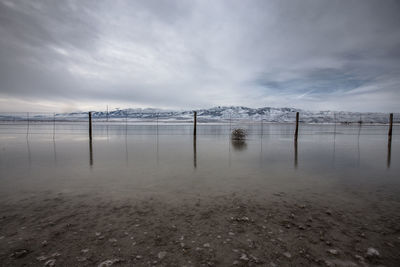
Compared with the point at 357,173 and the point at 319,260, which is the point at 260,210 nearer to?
the point at 319,260

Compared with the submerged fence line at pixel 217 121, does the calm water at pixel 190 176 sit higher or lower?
lower

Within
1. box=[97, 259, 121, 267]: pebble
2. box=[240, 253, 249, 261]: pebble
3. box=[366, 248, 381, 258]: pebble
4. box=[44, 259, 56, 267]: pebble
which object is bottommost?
box=[240, 253, 249, 261]: pebble

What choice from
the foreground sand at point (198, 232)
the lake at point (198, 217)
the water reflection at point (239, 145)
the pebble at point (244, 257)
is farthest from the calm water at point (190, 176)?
the water reflection at point (239, 145)

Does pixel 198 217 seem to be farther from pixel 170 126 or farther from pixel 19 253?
pixel 170 126

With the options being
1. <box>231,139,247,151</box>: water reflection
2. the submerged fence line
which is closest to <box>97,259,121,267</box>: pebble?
<box>231,139,247,151</box>: water reflection

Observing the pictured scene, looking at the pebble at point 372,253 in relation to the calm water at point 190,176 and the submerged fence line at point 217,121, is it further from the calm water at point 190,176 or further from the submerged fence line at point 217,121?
the submerged fence line at point 217,121

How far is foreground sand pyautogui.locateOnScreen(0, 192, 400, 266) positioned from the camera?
80.8 inches

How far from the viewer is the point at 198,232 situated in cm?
258

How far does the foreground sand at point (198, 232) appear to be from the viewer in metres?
2.05

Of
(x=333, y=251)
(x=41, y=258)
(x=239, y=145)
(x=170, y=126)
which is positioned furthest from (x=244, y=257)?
(x=170, y=126)

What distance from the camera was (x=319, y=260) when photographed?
203 centimetres

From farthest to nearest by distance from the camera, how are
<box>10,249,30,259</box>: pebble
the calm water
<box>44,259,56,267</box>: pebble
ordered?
the calm water
<box>10,249,30,259</box>: pebble
<box>44,259,56,267</box>: pebble

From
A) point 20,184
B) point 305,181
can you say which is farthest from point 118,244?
point 305,181

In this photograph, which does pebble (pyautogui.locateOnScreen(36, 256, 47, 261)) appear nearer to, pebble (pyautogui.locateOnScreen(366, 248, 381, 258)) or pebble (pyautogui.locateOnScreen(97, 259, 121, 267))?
pebble (pyautogui.locateOnScreen(97, 259, 121, 267))
